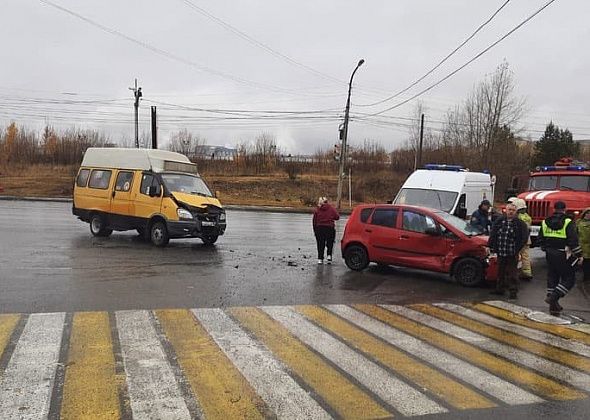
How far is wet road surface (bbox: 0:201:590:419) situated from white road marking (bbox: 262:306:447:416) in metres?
0.02

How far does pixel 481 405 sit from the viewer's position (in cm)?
468

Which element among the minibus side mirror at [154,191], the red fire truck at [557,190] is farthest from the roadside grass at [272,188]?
the red fire truck at [557,190]

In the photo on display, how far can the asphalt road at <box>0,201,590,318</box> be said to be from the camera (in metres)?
8.65

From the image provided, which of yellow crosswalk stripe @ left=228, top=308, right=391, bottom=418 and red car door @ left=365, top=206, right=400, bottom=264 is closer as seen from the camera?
yellow crosswalk stripe @ left=228, top=308, right=391, bottom=418

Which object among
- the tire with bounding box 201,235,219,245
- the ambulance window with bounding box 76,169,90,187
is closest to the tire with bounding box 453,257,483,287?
the tire with bounding box 201,235,219,245

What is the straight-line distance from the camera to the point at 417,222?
11.5m

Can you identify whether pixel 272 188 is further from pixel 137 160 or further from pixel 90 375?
pixel 90 375

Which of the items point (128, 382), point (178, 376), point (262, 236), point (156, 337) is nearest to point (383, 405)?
point (178, 376)

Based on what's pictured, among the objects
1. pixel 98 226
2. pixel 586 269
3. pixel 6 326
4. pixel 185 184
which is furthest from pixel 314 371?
pixel 98 226

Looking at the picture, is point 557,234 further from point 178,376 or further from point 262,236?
point 262,236

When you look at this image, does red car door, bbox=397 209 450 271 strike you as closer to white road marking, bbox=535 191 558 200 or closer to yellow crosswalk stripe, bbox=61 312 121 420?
white road marking, bbox=535 191 558 200

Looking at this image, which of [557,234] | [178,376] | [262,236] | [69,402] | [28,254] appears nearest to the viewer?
[69,402]

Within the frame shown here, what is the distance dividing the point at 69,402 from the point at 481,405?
11.3 ft

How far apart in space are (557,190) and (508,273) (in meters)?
7.00
